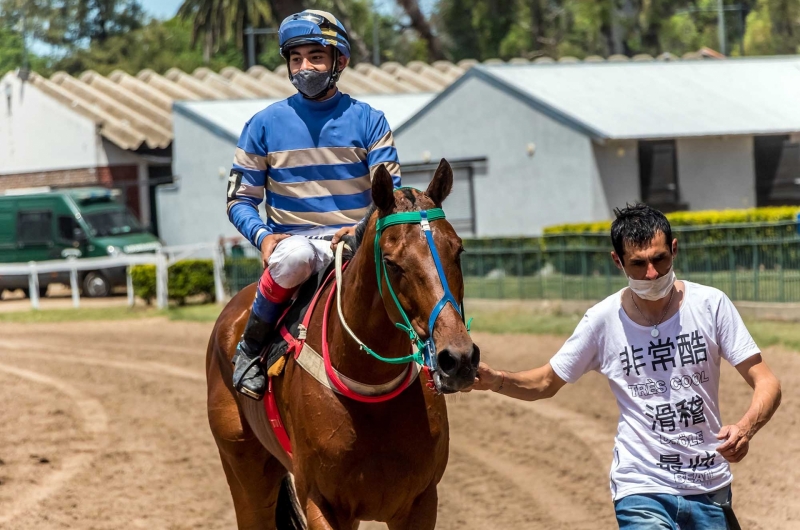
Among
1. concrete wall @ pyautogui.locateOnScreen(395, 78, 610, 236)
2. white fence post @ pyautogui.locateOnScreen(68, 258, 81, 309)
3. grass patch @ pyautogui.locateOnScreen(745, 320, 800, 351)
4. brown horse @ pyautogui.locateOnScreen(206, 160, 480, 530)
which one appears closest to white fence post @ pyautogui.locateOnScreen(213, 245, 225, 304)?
white fence post @ pyautogui.locateOnScreen(68, 258, 81, 309)

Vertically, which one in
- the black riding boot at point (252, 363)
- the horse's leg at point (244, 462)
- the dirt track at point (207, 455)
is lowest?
the dirt track at point (207, 455)

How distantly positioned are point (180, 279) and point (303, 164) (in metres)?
17.6

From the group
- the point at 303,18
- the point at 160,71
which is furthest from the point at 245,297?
the point at 160,71

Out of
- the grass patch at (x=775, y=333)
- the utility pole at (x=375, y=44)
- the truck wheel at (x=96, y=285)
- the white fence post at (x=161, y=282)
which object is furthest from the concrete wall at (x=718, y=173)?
the utility pole at (x=375, y=44)

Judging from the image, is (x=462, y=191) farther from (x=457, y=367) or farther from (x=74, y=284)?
(x=457, y=367)

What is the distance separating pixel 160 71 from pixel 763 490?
55.0 metres

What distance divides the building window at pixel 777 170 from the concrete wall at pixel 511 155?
3815 millimetres

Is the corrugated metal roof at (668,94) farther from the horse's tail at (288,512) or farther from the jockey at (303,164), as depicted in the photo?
the jockey at (303,164)

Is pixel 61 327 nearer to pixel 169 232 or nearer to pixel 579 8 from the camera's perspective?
pixel 169 232

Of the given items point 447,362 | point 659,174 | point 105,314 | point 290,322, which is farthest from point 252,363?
point 659,174

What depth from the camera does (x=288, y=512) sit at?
6.04 meters

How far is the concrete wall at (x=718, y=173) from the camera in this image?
82.2 ft

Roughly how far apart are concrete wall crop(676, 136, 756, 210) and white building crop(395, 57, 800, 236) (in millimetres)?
21

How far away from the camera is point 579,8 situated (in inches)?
1738
